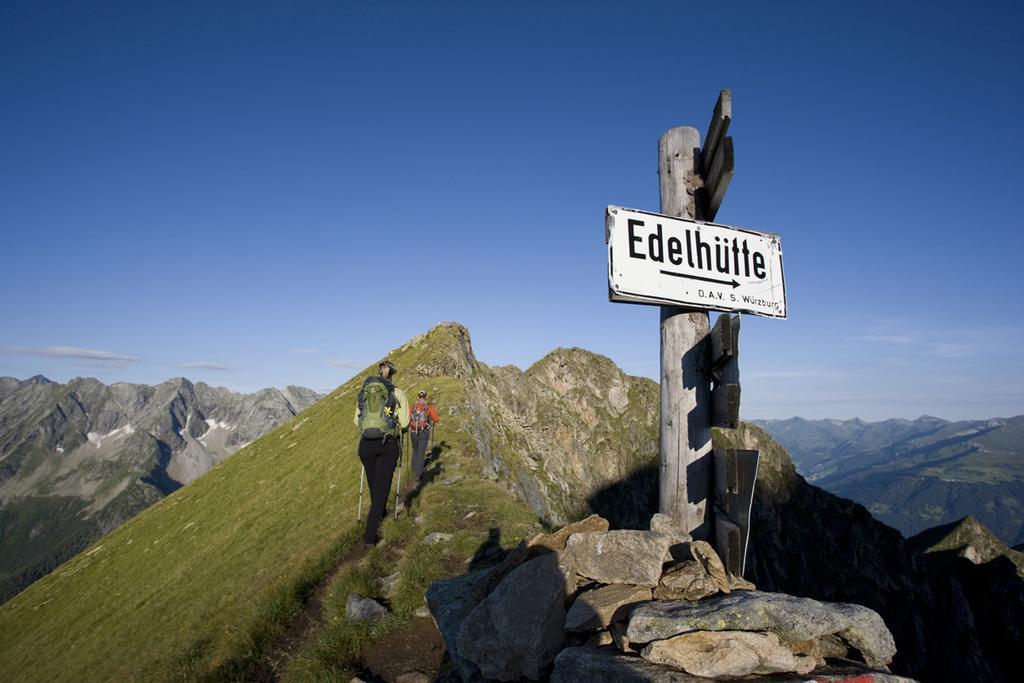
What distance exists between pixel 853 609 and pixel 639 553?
1847 millimetres

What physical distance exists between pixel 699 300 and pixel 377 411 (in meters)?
9.35

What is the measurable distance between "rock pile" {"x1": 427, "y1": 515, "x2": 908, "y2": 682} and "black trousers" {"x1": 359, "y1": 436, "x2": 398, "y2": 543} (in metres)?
6.16

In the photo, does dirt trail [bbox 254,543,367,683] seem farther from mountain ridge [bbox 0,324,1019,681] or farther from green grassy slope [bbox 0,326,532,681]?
green grassy slope [bbox 0,326,532,681]

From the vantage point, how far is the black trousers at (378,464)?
1228 centimetres

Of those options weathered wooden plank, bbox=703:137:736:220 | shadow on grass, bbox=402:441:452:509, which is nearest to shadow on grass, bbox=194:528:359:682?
shadow on grass, bbox=402:441:452:509

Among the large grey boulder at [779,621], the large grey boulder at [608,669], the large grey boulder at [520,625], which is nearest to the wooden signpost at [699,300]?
the large grey boulder at [779,621]

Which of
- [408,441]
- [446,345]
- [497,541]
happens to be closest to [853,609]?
[497,541]

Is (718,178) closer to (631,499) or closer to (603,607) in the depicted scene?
(603,607)

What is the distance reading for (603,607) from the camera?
472 cm

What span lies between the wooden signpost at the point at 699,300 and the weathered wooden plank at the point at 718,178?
1 centimetres

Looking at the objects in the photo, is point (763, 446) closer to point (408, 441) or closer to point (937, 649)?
point (937, 649)

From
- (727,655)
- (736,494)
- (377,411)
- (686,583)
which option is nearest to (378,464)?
(377,411)

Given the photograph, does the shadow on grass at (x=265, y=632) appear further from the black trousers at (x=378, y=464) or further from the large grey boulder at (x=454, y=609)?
the large grey boulder at (x=454, y=609)

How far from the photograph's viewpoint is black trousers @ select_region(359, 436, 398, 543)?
12.3m
